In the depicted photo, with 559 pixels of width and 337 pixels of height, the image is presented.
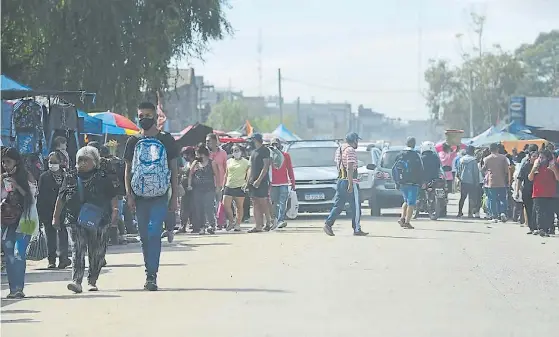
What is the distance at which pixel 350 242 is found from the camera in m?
20.3

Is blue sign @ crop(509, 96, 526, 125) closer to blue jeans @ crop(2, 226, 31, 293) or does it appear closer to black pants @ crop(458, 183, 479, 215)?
black pants @ crop(458, 183, 479, 215)

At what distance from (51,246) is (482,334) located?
8325 mm

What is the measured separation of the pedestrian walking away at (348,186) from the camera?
22.0 metres

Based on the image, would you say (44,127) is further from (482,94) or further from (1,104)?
(482,94)

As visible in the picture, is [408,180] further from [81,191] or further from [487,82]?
[487,82]

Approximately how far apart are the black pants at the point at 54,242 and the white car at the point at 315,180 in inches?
487

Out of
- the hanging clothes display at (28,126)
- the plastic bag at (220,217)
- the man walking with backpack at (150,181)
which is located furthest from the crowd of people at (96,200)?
the plastic bag at (220,217)

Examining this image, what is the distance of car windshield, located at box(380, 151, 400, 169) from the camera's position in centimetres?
3083

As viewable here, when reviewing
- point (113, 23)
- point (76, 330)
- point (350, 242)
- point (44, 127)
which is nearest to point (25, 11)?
point (113, 23)

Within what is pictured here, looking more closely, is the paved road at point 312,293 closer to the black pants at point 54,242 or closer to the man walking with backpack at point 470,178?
the black pants at point 54,242

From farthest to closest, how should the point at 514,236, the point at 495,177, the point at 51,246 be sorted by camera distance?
1. the point at 495,177
2. the point at 514,236
3. the point at 51,246

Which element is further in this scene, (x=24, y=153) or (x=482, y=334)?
(x=24, y=153)

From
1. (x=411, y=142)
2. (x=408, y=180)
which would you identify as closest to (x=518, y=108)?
(x=411, y=142)

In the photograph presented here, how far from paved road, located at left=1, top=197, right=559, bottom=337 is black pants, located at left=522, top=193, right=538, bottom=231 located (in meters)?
2.97
